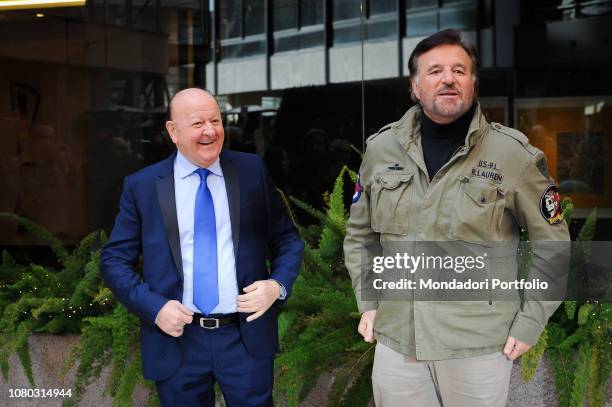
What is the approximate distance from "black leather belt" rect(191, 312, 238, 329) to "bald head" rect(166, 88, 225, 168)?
43 centimetres

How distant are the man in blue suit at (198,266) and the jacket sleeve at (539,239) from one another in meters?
0.68

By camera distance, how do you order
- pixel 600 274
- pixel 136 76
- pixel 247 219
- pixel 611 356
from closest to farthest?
pixel 247 219
pixel 611 356
pixel 600 274
pixel 136 76

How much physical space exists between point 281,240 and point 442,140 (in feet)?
1.94

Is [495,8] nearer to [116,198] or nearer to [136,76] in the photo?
[136,76]

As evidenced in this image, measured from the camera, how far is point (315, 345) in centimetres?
314

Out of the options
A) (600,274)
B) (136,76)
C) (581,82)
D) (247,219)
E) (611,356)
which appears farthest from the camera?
(136,76)

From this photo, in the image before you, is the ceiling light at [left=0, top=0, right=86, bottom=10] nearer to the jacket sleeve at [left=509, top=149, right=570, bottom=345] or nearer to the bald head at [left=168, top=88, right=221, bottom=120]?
the bald head at [left=168, top=88, right=221, bottom=120]

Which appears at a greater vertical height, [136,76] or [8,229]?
[136,76]

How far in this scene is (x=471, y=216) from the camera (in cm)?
204

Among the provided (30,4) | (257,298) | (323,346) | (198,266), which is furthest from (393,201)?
(30,4)

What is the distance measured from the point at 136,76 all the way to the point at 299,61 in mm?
1173

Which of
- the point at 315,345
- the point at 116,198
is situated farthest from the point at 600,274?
the point at 116,198

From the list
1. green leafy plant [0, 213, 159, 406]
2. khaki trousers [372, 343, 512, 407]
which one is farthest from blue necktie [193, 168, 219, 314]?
green leafy plant [0, 213, 159, 406]

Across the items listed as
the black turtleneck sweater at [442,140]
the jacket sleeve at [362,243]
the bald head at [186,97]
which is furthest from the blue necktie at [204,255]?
the black turtleneck sweater at [442,140]
